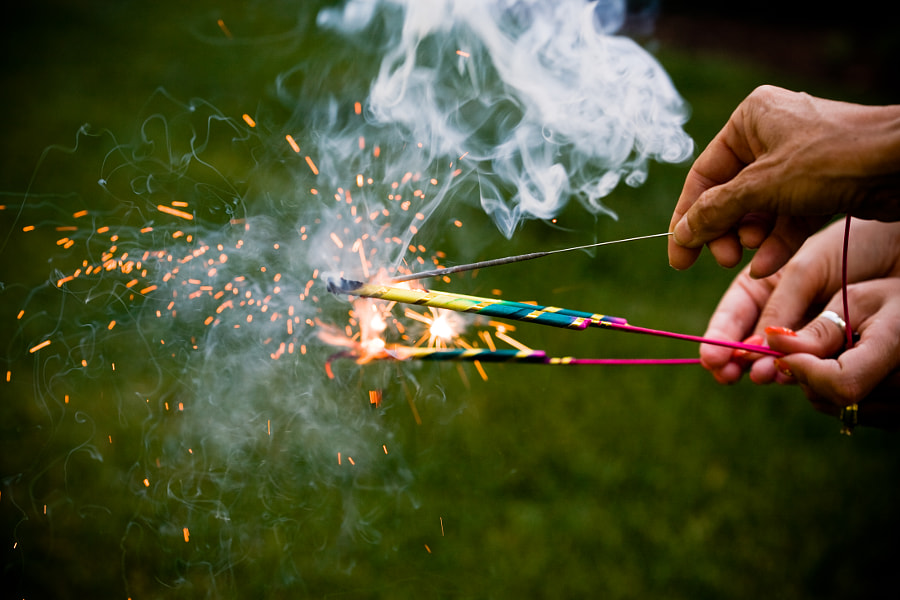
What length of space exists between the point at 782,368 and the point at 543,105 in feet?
5.16

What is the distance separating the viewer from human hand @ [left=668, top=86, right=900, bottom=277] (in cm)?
168

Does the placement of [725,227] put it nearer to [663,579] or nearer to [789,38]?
[663,579]

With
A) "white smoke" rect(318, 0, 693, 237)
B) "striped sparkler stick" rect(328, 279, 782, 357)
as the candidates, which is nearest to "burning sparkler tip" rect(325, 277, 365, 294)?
"striped sparkler stick" rect(328, 279, 782, 357)

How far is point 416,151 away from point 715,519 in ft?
7.72

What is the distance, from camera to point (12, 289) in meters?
4.11

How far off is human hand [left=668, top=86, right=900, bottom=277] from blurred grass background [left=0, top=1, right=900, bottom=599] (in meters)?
1.64

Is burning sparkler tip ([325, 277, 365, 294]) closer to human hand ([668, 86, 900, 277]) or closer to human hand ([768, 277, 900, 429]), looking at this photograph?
human hand ([668, 86, 900, 277])

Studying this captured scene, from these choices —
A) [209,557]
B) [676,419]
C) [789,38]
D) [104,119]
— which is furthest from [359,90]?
[789,38]

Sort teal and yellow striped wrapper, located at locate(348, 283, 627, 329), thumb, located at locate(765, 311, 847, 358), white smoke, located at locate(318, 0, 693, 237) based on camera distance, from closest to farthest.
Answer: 1. teal and yellow striped wrapper, located at locate(348, 283, 627, 329)
2. thumb, located at locate(765, 311, 847, 358)
3. white smoke, located at locate(318, 0, 693, 237)

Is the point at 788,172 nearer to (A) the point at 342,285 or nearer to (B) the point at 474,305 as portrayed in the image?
(B) the point at 474,305

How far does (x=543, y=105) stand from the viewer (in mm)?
3023

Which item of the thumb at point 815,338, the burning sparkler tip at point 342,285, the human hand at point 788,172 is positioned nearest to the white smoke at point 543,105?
the human hand at point 788,172

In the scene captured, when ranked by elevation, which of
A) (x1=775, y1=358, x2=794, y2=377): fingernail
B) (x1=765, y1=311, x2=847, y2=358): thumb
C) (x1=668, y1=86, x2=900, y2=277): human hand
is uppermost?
(x1=668, y1=86, x2=900, y2=277): human hand

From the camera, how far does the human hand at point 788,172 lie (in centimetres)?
168
